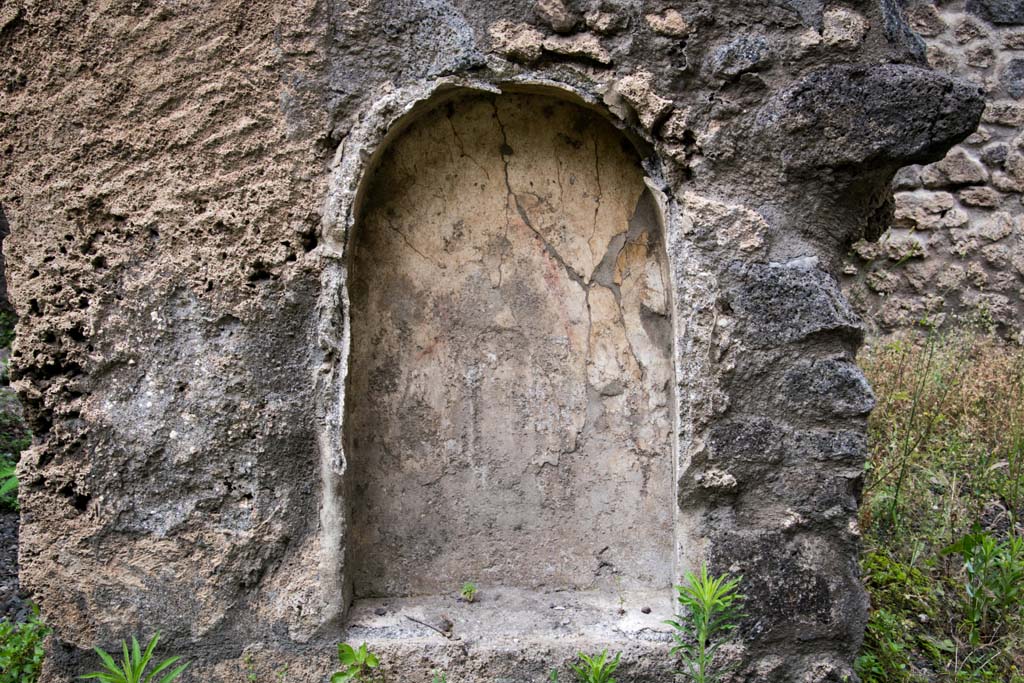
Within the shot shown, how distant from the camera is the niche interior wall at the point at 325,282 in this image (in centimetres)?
183

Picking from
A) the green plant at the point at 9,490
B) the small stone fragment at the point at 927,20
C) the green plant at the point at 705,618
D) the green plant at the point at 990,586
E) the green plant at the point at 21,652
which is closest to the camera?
the green plant at the point at 705,618

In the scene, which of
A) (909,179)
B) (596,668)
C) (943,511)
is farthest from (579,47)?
(909,179)

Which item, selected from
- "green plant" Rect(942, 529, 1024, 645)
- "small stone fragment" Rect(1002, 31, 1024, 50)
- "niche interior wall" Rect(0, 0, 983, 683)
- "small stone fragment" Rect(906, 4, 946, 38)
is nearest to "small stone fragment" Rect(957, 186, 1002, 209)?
"small stone fragment" Rect(1002, 31, 1024, 50)

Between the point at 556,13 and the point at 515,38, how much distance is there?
0.37 feet

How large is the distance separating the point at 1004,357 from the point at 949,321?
569 millimetres

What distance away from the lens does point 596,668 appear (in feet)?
5.94

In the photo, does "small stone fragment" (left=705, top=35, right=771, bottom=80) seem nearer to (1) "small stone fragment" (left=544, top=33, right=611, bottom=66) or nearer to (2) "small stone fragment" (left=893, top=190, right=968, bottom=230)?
(1) "small stone fragment" (left=544, top=33, right=611, bottom=66)

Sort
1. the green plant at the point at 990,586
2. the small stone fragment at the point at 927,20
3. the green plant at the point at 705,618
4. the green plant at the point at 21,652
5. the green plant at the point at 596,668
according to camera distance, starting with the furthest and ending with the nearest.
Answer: the small stone fragment at the point at 927,20 → the green plant at the point at 990,586 → the green plant at the point at 21,652 → the green plant at the point at 596,668 → the green plant at the point at 705,618

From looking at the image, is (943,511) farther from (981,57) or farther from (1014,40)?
(1014,40)

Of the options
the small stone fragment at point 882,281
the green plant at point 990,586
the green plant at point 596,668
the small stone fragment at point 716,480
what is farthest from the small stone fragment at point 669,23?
the small stone fragment at point 882,281

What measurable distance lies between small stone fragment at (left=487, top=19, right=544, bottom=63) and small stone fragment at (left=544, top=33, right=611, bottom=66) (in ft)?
0.09

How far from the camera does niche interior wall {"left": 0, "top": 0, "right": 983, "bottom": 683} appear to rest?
72.0 inches

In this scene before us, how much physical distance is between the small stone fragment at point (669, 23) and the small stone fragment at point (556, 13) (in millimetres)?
186

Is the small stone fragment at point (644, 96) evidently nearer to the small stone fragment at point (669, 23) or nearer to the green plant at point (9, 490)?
the small stone fragment at point (669, 23)
